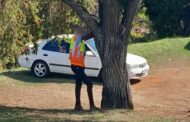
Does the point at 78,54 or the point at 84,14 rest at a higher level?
the point at 84,14

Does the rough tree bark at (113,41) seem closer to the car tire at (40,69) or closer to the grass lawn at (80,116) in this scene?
the grass lawn at (80,116)

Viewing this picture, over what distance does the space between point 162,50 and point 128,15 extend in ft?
37.9

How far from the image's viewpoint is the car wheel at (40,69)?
17844mm

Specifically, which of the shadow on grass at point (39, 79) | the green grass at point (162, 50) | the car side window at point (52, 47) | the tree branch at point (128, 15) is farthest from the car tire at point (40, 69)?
the tree branch at point (128, 15)

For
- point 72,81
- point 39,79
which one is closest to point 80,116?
point 72,81

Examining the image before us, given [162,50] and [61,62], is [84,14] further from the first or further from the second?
[162,50]

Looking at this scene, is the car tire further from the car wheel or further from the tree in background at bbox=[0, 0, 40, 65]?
the tree in background at bbox=[0, 0, 40, 65]

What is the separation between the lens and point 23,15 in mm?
12000

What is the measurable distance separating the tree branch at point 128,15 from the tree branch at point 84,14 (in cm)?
54

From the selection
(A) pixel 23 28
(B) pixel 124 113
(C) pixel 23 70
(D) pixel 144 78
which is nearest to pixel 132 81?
(D) pixel 144 78

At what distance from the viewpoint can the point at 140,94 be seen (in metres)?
15.7

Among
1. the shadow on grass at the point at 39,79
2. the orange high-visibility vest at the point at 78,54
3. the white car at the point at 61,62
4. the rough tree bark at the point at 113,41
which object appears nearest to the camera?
the rough tree bark at the point at 113,41

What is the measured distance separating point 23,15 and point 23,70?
7531mm

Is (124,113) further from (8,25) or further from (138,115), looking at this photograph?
(8,25)
